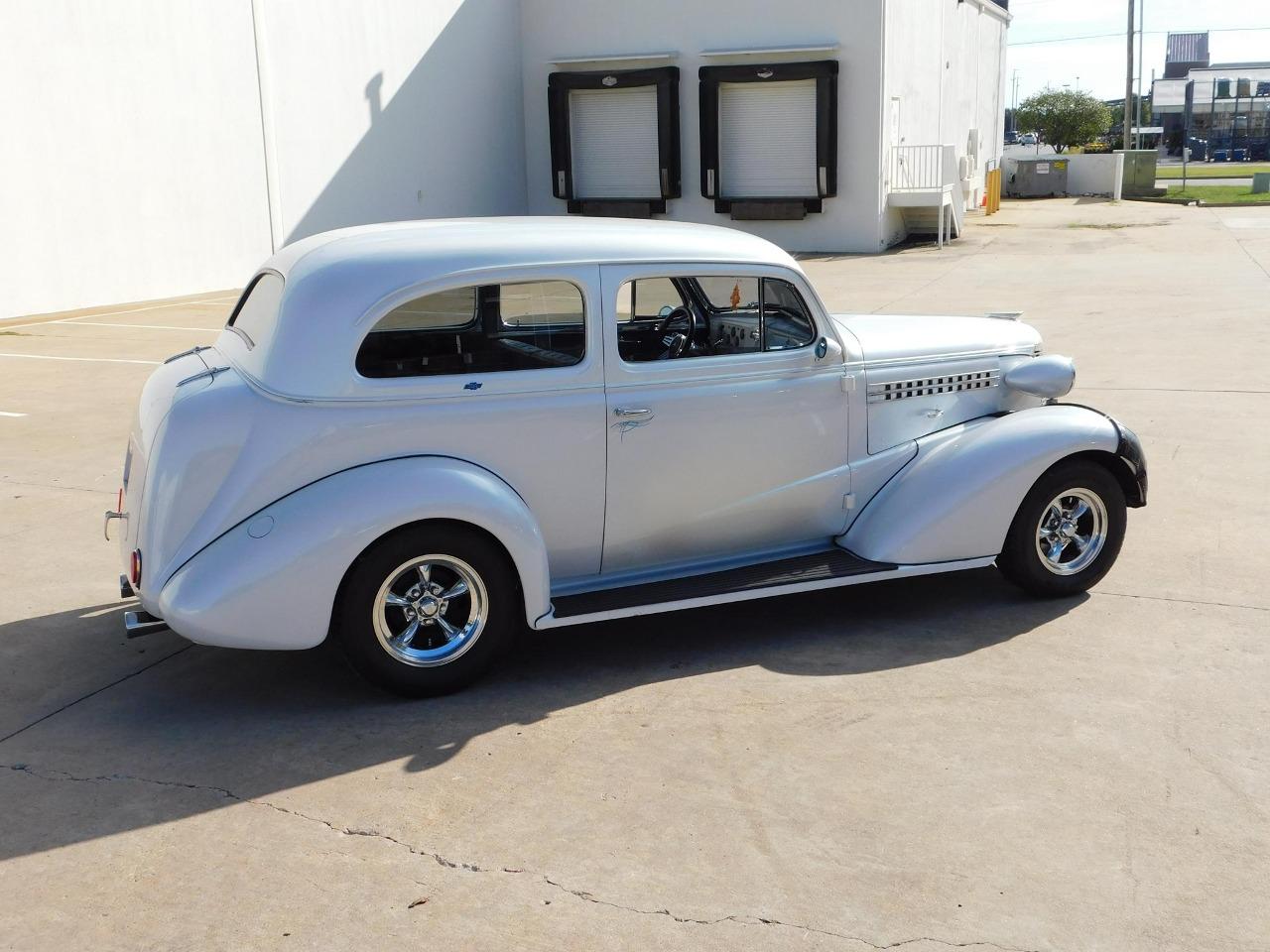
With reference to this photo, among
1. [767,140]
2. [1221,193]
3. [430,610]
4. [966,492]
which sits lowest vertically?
[430,610]

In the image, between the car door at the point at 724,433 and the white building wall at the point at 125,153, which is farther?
the white building wall at the point at 125,153

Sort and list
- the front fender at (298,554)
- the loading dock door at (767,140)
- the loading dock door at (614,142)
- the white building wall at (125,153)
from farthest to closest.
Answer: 1. the loading dock door at (614,142)
2. the loading dock door at (767,140)
3. the white building wall at (125,153)
4. the front fender at (298,554)

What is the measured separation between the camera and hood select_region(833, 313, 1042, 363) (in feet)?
18.3

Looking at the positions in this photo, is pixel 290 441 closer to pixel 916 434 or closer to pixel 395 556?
pixel 395 556

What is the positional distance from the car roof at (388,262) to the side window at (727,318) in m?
0.13

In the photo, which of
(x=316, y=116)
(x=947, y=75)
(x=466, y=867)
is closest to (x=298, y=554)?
(x=466, y=867)

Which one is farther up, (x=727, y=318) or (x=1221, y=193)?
(x=1221, y=193)

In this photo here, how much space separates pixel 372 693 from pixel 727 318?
2167 mm

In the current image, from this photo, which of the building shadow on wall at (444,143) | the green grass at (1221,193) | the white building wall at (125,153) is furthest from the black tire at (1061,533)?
the green grass at (1221,193)

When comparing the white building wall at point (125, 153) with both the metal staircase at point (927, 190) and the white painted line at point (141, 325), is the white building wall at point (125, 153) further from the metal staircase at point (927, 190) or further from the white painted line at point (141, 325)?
the metal staircase at point (927, 190)

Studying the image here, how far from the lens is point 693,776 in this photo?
407 cm

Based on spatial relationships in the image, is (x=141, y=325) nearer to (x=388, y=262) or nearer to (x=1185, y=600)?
(x=388, y=262)

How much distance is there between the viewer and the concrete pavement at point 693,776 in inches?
131

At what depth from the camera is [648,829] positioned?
3.75m
